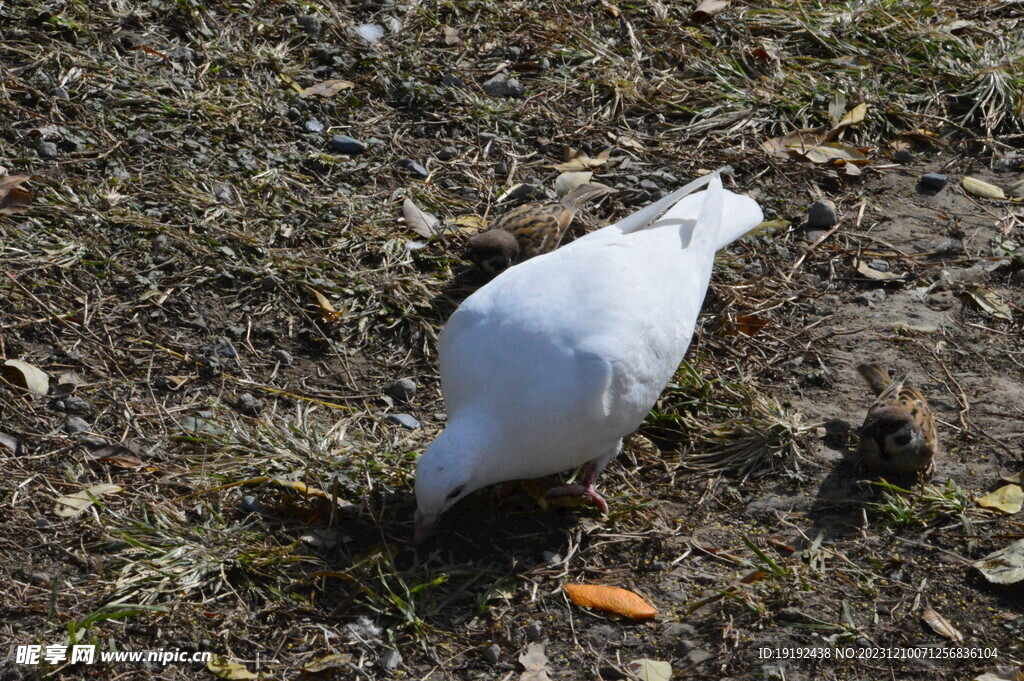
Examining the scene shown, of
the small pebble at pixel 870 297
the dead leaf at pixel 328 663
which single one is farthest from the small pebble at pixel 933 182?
the dead leaf at pixel 328 663

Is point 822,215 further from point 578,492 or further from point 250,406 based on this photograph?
point 250,406

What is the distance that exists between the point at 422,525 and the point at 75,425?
1409 mm

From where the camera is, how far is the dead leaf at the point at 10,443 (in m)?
3.70

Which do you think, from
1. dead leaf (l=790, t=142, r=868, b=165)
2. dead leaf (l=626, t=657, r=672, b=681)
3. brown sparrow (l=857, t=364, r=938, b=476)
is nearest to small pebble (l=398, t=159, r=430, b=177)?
dead leaf (l=790, t=142, r=868, b=165)

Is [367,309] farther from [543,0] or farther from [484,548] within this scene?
[543,0]

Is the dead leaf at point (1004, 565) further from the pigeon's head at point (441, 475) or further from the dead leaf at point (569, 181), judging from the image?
the dead leaf at point (569, 181)

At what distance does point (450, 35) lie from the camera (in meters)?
6.02

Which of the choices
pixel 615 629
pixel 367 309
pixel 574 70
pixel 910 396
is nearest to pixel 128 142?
pixel 367 309

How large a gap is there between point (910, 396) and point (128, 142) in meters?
3.78

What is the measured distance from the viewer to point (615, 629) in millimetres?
3361

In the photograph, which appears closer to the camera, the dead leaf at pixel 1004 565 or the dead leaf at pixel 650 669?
the dead leaf at pixel 650 669

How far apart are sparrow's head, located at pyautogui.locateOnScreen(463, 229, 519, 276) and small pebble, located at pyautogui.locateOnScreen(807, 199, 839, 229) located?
61.4 inches

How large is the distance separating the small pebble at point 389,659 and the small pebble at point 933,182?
3.75 meters

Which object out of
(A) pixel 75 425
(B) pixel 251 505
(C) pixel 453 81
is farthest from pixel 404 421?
(C) pixel 453 81
